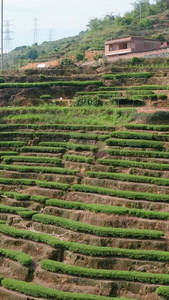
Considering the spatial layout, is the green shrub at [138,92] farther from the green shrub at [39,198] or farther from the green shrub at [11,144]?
the green shrub at [39,198]

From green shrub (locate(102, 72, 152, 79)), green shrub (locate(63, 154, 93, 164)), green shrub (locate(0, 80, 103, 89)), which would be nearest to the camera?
green shrub (locate(63, 154, 93, 164))

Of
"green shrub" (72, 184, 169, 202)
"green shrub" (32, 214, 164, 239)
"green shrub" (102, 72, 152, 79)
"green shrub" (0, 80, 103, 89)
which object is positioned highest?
"green shrub" (102, 72, 152, 79)

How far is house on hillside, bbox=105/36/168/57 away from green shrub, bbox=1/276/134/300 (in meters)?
36.5

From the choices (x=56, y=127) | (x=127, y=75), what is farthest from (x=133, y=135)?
(x=127, y=75)

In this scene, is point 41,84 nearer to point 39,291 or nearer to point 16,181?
point 16,181

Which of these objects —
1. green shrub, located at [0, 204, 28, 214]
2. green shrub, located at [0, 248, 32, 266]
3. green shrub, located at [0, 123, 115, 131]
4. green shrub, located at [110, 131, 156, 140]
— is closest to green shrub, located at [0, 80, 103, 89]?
green shrub, located at [0, 123, 115, 131]

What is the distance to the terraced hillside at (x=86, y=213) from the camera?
18.0 metres

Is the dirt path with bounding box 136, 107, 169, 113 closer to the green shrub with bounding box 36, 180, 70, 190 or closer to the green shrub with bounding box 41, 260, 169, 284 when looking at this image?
the green shrub with bounding box 36, 180, 70, 190

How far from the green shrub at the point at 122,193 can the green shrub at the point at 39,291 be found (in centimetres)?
571

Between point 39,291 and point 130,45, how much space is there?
1547 inches

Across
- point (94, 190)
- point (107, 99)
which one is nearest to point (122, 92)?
point (107, 99)

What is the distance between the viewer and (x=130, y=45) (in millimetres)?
52812

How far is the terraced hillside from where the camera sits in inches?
707

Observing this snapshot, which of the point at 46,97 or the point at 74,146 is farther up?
the point at 46,97
